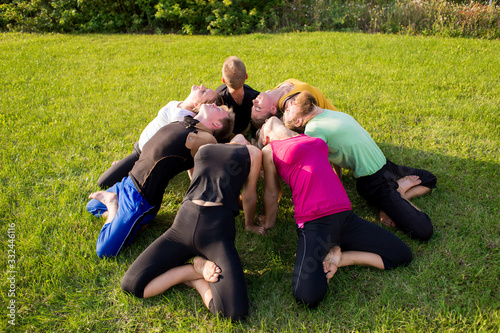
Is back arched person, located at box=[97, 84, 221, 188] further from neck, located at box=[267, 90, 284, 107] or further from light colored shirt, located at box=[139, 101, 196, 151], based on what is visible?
neck, located at box=[267, 90, 284, 107]

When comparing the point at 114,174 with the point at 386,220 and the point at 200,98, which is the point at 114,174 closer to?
the point at 200,98

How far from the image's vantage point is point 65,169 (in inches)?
194

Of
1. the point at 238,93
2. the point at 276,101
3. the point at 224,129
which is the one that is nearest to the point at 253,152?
the point at 224,129

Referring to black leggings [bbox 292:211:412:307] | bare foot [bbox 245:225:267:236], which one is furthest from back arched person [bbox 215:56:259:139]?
black leggings [bbox 292:211:412:307]

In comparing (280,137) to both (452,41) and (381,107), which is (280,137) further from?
(452,41)

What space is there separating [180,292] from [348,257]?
64.1 inches

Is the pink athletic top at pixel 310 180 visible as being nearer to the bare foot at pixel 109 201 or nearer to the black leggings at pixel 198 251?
the black leggings at pixel 198 251

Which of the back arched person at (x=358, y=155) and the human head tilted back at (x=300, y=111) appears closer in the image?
the back arched person at (x=358, y=155)

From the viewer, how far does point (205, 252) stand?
3141 millimetres

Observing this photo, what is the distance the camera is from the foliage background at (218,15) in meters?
11.0

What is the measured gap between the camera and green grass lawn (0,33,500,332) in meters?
3.02

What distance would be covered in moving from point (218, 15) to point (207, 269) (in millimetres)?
10381

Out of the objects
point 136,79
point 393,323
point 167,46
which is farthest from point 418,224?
point 167,46

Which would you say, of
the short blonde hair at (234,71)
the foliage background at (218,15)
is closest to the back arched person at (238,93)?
the short blonde hair at (234,71)
